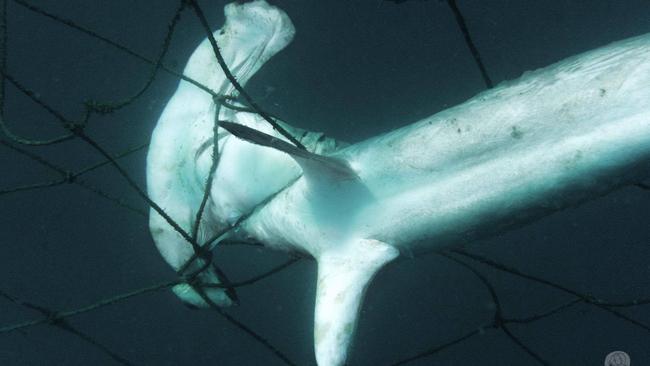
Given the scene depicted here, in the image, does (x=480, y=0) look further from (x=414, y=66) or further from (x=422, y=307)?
(x=422, y=307)

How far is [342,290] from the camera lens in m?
2.52

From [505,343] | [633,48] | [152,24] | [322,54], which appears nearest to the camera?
[633,48]

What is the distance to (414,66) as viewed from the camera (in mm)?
8414

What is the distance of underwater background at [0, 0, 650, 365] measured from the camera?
8.41 meters

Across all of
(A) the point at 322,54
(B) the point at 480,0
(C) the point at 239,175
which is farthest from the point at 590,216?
(C) the point at 239,175

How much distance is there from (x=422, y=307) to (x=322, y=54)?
16.3 ft

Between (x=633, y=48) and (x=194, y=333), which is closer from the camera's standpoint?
(x=633, y=48)

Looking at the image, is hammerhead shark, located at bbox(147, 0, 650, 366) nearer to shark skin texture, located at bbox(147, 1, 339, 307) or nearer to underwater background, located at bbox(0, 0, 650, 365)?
shark skin texture, located at bbox(147, 1, 339, 307)

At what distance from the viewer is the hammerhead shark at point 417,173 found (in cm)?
208
